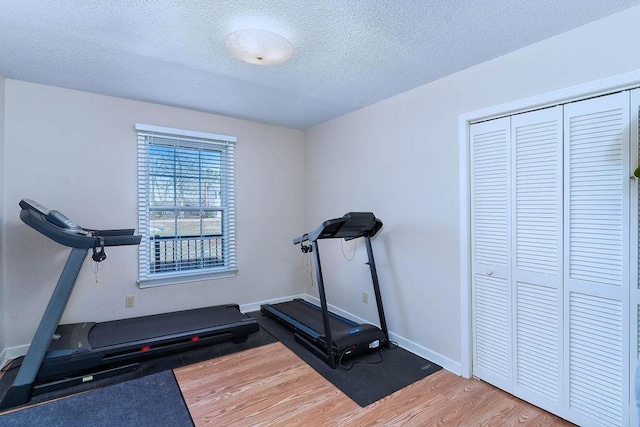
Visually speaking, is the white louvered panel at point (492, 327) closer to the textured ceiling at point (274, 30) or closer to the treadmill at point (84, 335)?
the textured ceiling at point (274, 30)

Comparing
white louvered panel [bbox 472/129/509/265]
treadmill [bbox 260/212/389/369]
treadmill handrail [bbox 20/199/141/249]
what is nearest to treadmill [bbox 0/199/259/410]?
treadmill handrail [bbox 20/199/141/249]

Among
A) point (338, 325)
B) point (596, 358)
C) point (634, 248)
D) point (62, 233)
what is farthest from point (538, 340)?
point (62, 233)

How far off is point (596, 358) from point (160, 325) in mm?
3402

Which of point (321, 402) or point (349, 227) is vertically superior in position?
point (349, 227)

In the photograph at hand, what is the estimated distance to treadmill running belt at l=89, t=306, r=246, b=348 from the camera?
261 centimetres

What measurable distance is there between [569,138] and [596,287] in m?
0.93

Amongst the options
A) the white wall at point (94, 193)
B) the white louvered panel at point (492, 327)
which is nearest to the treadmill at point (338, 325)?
the white louvered panel at point (492, 327)

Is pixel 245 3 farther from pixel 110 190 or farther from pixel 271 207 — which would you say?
pixel 271 207

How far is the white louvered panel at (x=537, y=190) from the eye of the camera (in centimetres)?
198

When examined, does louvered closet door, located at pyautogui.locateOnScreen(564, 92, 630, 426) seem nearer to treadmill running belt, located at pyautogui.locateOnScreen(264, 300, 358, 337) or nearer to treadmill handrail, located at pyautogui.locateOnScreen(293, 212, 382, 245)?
treadmill handrail, located at pyautogui.locateOnScreen(293, 212, 382, 245)

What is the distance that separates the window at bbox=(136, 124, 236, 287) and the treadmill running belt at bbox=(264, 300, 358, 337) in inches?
34.4

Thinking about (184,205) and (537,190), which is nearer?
(537,190)

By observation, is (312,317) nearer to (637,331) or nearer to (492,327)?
(492,327)

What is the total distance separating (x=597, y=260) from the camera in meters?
1.81
